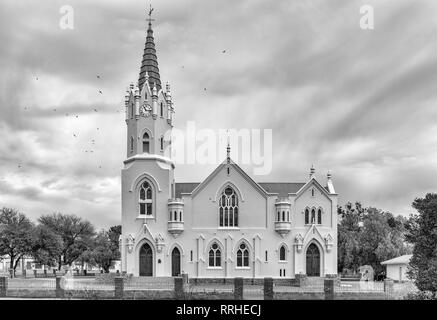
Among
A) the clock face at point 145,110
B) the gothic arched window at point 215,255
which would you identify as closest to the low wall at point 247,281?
the gothic arched window at point 215,255

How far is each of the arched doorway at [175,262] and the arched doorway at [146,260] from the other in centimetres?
122

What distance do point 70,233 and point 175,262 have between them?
12519 millimetres

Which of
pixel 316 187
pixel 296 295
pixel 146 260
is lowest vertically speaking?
pixel 296 295

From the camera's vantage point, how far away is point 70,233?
125ft

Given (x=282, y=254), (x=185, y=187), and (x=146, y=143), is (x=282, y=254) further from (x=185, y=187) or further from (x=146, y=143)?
(x=146, y=143)

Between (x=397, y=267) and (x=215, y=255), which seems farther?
(x=215, y=255)

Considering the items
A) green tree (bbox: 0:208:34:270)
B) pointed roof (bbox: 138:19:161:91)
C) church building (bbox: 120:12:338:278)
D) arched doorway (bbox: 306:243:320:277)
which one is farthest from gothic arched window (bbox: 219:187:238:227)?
green tree (bbox: 0:208:34:270)

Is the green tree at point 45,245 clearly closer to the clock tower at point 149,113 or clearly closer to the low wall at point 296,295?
the clock tower at point 149,113

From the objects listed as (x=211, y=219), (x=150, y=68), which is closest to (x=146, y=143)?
(x=150, y=68)

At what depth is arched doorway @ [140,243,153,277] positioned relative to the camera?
28.7m

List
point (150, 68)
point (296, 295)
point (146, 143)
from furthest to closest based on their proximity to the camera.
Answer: point (146, 143) → point (150, 68) → point (296, 295)

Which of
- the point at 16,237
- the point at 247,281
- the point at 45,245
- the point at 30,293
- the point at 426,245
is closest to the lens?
the point at 426,245

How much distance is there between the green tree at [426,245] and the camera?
11633 mm
